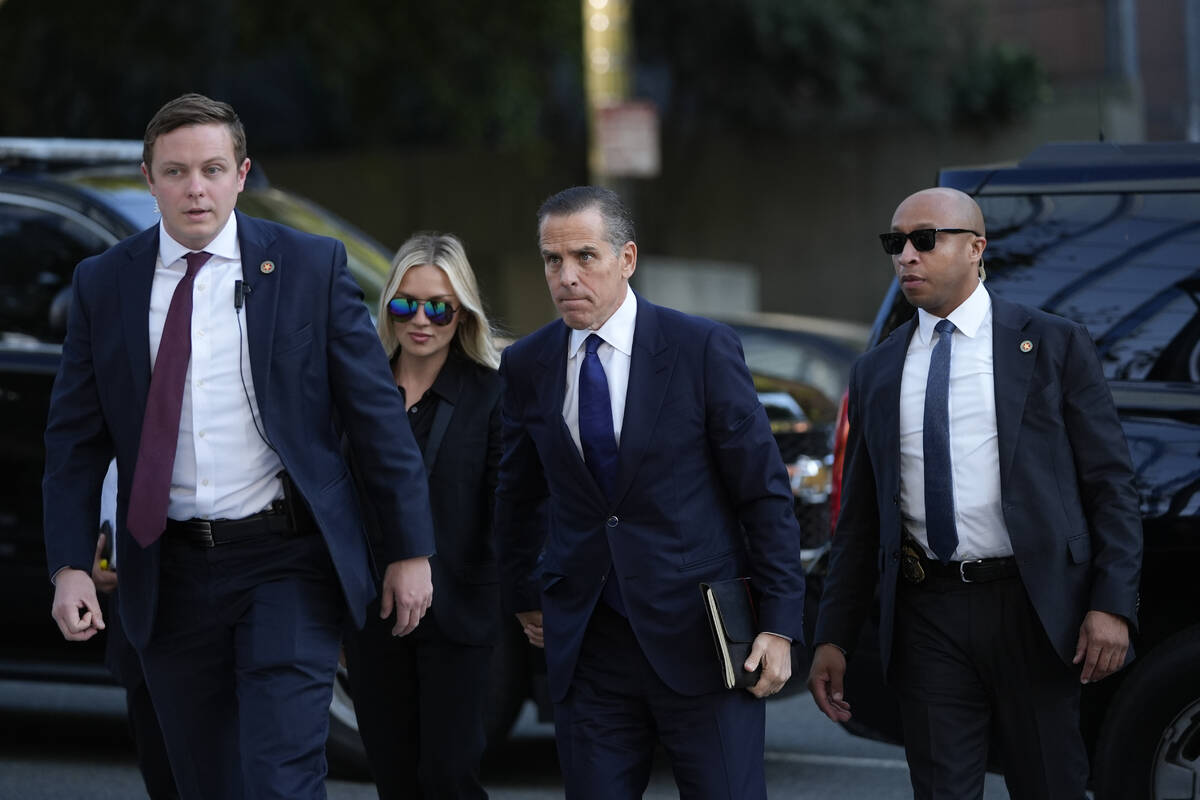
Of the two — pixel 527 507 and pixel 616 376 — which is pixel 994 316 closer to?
pixel 616 376

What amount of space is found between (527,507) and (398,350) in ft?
2.99

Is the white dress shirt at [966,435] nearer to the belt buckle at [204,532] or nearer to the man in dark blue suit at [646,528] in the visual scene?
the man in dark blue suit at [646,528]

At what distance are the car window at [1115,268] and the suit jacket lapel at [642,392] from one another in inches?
49.9

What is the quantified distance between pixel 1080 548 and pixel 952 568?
0.30 m

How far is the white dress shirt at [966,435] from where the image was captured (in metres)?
4.33

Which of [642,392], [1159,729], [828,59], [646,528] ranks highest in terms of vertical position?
[828,59]

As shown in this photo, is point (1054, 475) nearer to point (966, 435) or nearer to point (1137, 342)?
point (966, 435)

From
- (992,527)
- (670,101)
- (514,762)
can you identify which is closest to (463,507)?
(992,527)

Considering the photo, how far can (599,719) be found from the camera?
13.9ft

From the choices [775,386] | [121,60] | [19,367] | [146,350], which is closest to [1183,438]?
[146,350]

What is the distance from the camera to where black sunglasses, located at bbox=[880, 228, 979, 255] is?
4.43 m

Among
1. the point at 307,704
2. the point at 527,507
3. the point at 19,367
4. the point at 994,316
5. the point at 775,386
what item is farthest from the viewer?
the point at 775,386

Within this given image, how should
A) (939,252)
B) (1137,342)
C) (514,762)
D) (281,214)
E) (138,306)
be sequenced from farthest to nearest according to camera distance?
1. (281,214)
2. (514,762)
3. (1137,342)
4. (939,252)
5. (138,306)

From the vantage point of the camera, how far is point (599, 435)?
427 centimetres
